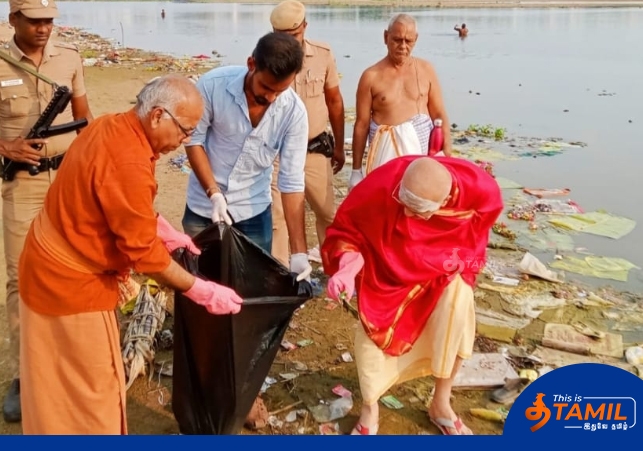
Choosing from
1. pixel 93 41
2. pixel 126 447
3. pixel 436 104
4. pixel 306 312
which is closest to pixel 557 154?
pixel 436 104

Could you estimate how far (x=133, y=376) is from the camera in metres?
3.57

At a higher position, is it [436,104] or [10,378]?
[436,104]

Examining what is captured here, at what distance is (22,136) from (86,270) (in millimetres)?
1441

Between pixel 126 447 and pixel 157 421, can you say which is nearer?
pixel 126 447

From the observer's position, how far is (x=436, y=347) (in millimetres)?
3168

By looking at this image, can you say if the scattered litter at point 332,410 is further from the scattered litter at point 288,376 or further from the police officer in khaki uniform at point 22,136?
the police officer in khaki uniform at point 22,136

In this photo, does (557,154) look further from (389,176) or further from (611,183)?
(389,176)

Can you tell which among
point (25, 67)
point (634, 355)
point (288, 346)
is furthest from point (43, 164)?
point (634, 355)

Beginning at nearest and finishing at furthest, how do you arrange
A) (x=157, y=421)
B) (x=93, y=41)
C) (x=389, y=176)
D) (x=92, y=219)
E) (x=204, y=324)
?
(x=92, y=219), (x=204, y=324), (x=389, y=176), (x=157, y=421), (x=93, y=41)

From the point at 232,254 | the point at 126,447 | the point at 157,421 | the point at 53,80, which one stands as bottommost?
the point at 157,421

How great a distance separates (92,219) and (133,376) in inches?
64.9

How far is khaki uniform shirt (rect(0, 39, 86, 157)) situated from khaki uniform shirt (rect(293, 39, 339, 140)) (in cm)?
156

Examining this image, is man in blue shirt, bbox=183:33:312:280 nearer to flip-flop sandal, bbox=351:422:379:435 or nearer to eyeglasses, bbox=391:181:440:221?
eyeglasses, bbox=391:181:440:221

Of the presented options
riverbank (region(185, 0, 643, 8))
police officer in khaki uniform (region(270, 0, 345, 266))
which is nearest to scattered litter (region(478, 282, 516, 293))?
police officer in khaki uniform (region(270, 0, 345, 266))
